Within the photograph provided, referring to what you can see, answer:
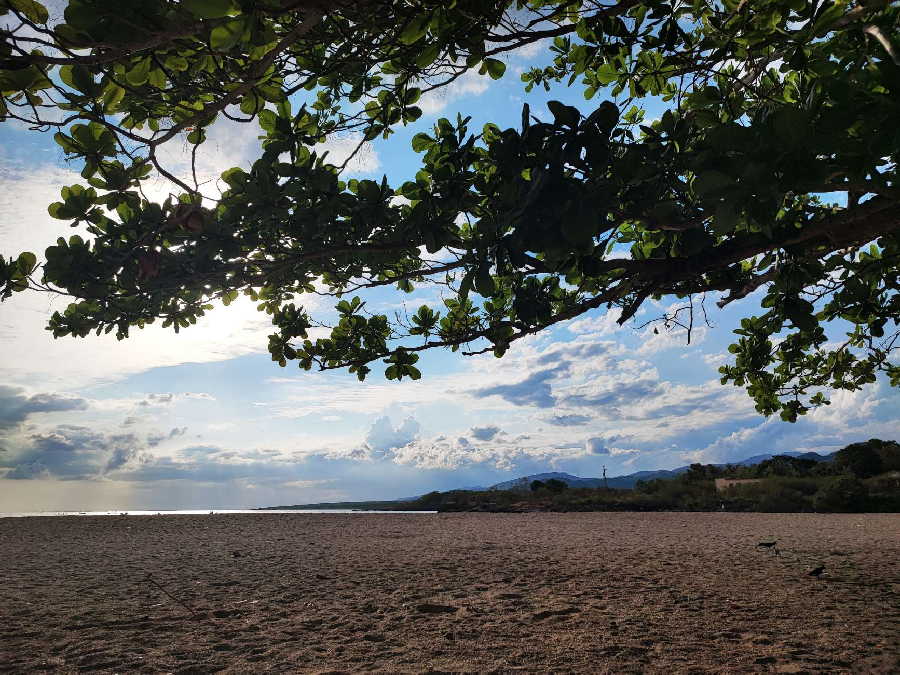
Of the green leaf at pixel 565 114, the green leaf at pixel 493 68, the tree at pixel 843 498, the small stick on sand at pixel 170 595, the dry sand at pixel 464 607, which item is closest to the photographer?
the green leaf at pixel 565 114

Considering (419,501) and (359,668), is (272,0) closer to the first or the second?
(359,668)

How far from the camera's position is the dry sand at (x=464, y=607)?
11.6 ft

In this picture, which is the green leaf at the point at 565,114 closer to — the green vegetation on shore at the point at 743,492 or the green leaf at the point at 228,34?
the green leaf at the point at 228,34

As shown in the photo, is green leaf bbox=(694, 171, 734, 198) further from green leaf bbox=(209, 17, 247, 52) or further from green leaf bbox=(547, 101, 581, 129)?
green leaf bbox=(209, 17, 247, 52)

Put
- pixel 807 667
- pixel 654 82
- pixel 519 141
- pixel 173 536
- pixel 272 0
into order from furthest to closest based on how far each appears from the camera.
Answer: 1. pixel 173 536
2. pixel 654 82
3. pixel 807 667
4. pixel 519 141
5. pixel 272 0

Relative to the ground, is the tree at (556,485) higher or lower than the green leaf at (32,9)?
lower

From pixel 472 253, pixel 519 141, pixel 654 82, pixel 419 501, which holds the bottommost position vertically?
pixel 419 501

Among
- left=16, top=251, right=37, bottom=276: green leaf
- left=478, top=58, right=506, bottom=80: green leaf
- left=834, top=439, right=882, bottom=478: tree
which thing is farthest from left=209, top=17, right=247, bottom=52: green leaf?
left=834, top=439, right=882, bottom=478: tree

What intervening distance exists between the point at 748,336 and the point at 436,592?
5.74 meters

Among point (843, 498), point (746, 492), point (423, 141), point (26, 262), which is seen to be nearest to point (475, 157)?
point (423, 141)

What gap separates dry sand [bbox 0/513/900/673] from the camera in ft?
11.6

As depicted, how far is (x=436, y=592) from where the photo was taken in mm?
5266

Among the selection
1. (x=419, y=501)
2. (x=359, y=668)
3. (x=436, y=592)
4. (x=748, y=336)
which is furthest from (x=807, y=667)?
(x=419, y=501)

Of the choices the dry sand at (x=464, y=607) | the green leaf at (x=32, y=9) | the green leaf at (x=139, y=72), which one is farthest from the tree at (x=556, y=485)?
the green leaf at (x=32, y=9)
